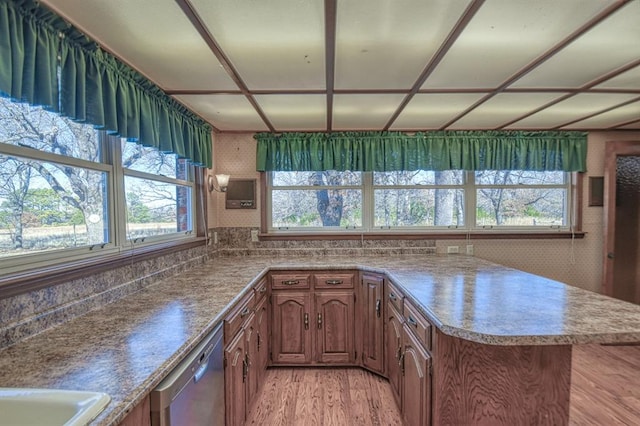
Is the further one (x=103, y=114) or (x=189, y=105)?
(x=189, y=105)

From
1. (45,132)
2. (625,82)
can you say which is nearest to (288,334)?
(45,132)

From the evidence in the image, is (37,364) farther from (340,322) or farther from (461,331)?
(340,322)

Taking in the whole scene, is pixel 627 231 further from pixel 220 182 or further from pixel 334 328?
pixel 220 182

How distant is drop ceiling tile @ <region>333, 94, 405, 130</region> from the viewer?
220 cm

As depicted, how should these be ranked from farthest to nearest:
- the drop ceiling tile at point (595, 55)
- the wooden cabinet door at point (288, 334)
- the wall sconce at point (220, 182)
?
the wall sconce at point (220, 182), the wooden cabinet door at point (288, 334), the drop ceiling tile at point (595, 55)

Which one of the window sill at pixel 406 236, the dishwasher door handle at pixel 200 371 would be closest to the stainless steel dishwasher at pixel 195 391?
the dishwasher door handle at pixel 200 371

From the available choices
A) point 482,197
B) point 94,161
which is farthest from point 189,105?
point 482,197

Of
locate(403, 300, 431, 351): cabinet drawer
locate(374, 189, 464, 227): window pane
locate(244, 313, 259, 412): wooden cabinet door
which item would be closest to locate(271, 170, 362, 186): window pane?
locate(374, 189, 464, 227): window pane

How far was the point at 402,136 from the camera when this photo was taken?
3.10 m

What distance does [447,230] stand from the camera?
323 centimetres

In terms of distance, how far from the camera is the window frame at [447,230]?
3182mm

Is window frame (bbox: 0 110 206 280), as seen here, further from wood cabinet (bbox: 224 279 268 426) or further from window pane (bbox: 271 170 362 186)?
window pane (bbox: 271 170 362 186)

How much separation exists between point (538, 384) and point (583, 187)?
2.89m

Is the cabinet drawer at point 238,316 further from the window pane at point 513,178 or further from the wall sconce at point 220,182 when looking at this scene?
the window pane at point 513,178
